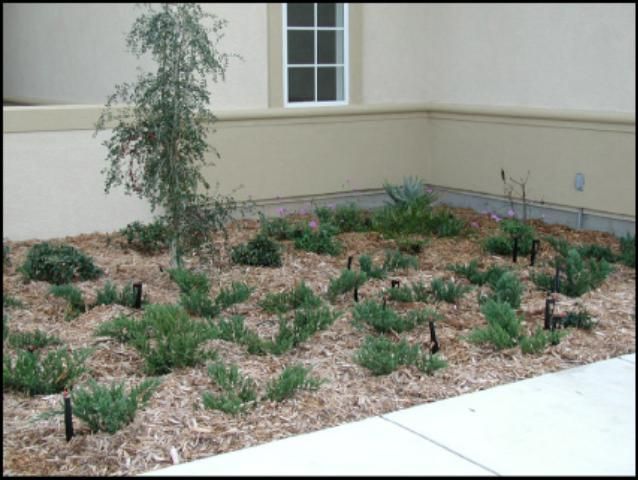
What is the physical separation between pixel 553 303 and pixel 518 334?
45 centimetres

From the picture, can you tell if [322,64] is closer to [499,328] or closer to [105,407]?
[499,328]

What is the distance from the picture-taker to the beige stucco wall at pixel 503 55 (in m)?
9.69

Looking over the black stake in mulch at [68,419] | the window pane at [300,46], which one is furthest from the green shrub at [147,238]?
the black stake in mulch at [68,419]

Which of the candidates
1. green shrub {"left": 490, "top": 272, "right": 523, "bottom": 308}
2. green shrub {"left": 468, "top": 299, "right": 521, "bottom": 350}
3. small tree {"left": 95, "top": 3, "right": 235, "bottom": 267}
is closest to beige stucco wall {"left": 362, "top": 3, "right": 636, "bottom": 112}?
green shrub {"left": 490, "top": 272, "right": 523, "bottom": 308}

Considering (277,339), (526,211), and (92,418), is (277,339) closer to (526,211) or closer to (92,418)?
(92,418)

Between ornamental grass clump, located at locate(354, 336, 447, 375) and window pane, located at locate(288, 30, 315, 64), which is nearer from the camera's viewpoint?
ornamental grass clump, located at locate(354, 336, 447, 375)

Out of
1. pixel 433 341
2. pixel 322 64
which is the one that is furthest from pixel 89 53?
pixel 433 341

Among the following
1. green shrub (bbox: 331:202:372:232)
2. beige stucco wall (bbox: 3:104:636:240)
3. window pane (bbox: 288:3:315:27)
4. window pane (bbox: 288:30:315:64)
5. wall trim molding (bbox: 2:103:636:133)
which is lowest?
green shrub (bbox: 331:202:372:232)

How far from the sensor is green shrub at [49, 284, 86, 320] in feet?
22.4

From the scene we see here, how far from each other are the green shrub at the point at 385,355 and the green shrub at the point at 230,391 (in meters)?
0.74

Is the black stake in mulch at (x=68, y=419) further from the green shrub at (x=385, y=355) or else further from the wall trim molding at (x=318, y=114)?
the wall trim molding at (x=318, y=114)

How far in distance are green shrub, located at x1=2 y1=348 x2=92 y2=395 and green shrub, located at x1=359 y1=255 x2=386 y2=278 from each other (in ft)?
9.38

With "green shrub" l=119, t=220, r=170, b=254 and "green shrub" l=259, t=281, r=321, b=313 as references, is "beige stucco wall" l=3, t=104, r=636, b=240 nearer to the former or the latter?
"green shrub" l=119, t=220, r=170, b=254

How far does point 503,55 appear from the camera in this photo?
1089cm
